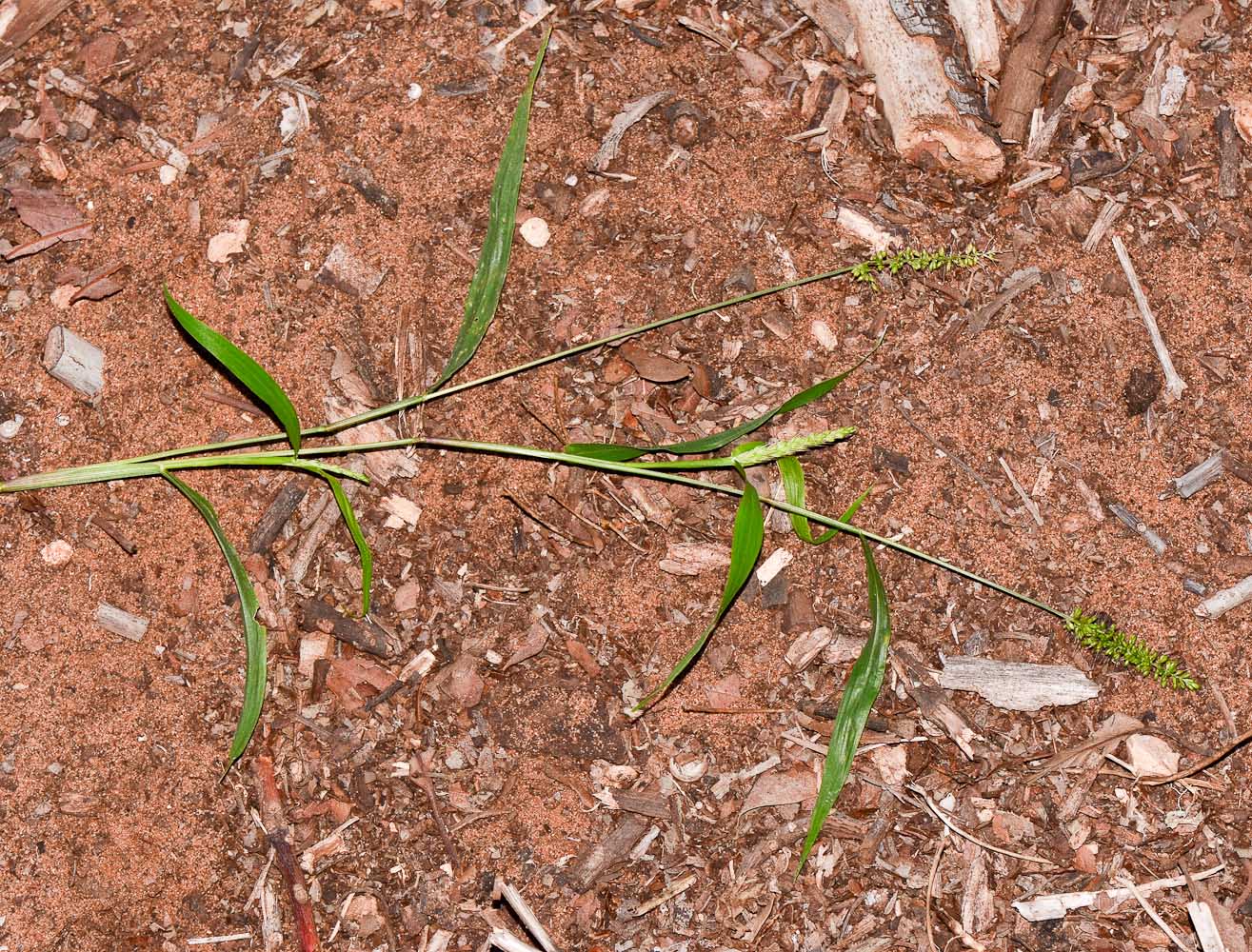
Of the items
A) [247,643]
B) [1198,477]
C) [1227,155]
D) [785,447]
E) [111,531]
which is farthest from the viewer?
[1227,155]

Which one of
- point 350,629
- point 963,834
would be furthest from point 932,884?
point 350,629

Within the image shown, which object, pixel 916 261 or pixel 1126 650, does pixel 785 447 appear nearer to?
pixel 916 261

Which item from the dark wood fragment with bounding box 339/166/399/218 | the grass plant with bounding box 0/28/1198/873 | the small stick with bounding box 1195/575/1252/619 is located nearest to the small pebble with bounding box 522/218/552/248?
the grass plant with bounding box 0/28/1198/873

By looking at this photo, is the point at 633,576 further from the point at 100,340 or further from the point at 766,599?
the point at 100,340

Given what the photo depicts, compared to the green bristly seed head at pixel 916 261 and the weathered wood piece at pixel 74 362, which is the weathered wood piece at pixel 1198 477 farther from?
the weathered wood piece at pixel 74 362

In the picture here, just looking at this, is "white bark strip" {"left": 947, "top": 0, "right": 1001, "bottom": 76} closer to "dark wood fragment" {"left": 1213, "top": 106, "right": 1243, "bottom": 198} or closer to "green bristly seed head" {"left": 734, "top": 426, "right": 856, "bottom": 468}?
"dark wood fragment" {"left": 1213, "top": 106, "right": 1243, "bottom": 198}
